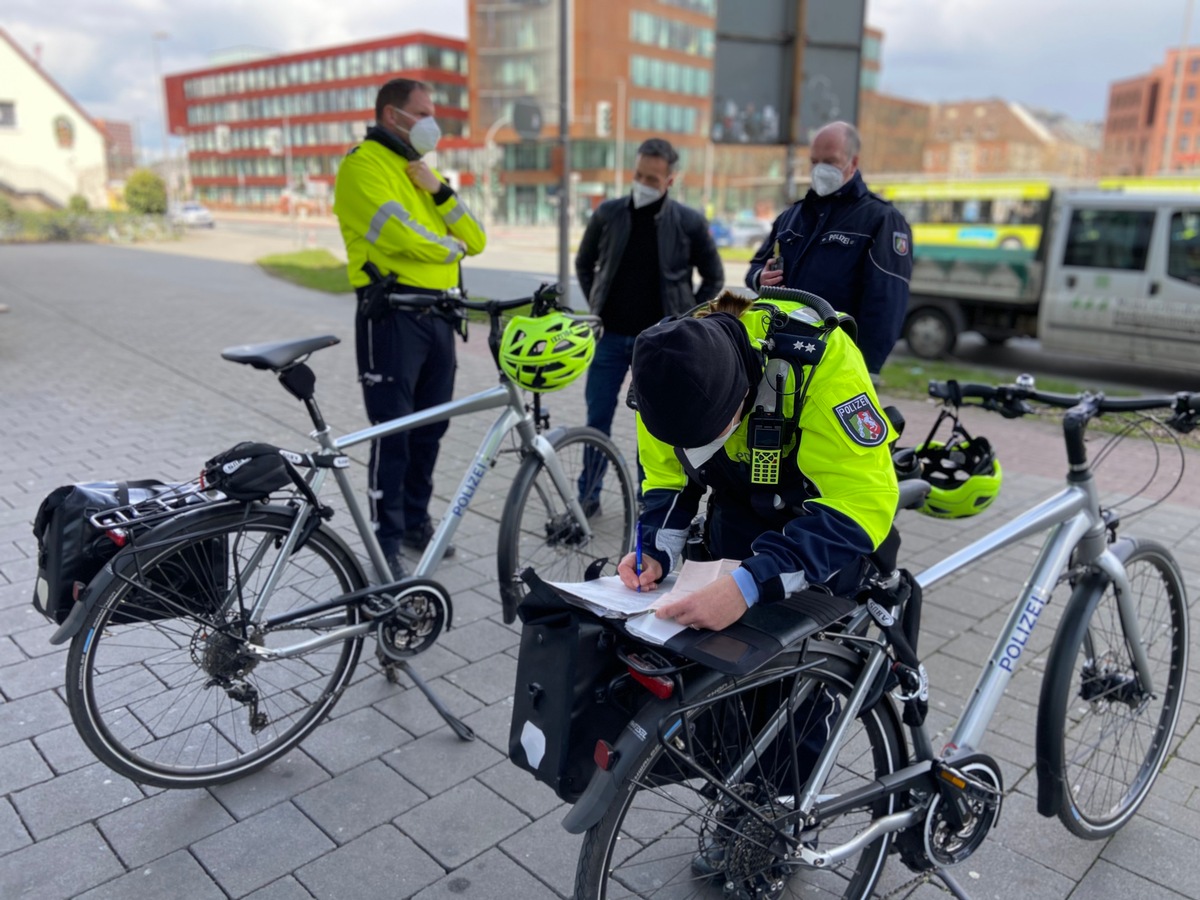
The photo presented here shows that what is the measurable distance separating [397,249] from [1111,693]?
3.07m

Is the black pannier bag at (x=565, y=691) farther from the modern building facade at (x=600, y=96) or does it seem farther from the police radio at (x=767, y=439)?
the modern building facade at (x=600, y=96)

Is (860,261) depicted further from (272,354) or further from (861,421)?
(272,354)

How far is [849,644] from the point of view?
194 cm

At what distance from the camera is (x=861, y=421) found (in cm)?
182

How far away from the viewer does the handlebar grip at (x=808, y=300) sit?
74.3 inches

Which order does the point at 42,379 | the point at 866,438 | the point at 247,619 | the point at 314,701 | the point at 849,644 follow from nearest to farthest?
the point at 866,438 → the point at 849,644 → the point at 247,619 → the point at 314,701 → the point at 42,379

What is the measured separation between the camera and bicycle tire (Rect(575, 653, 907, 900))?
1.70 m

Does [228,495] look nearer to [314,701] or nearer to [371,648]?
[314,701]

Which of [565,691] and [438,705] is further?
[438,705]

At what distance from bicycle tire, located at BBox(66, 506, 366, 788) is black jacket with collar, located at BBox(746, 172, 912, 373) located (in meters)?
2.25

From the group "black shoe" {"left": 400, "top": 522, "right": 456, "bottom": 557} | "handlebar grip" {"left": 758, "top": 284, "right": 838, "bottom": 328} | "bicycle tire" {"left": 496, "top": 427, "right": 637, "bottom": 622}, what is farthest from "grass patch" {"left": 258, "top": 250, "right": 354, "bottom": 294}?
"handlebar grip" {"left": 758, "top": 284, "right": 838, "bottom": 328}

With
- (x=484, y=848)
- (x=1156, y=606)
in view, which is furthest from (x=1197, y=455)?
(x=484, y=848)

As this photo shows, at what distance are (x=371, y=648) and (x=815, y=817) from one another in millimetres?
2279

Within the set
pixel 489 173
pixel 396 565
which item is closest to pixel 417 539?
pixel 396 565
